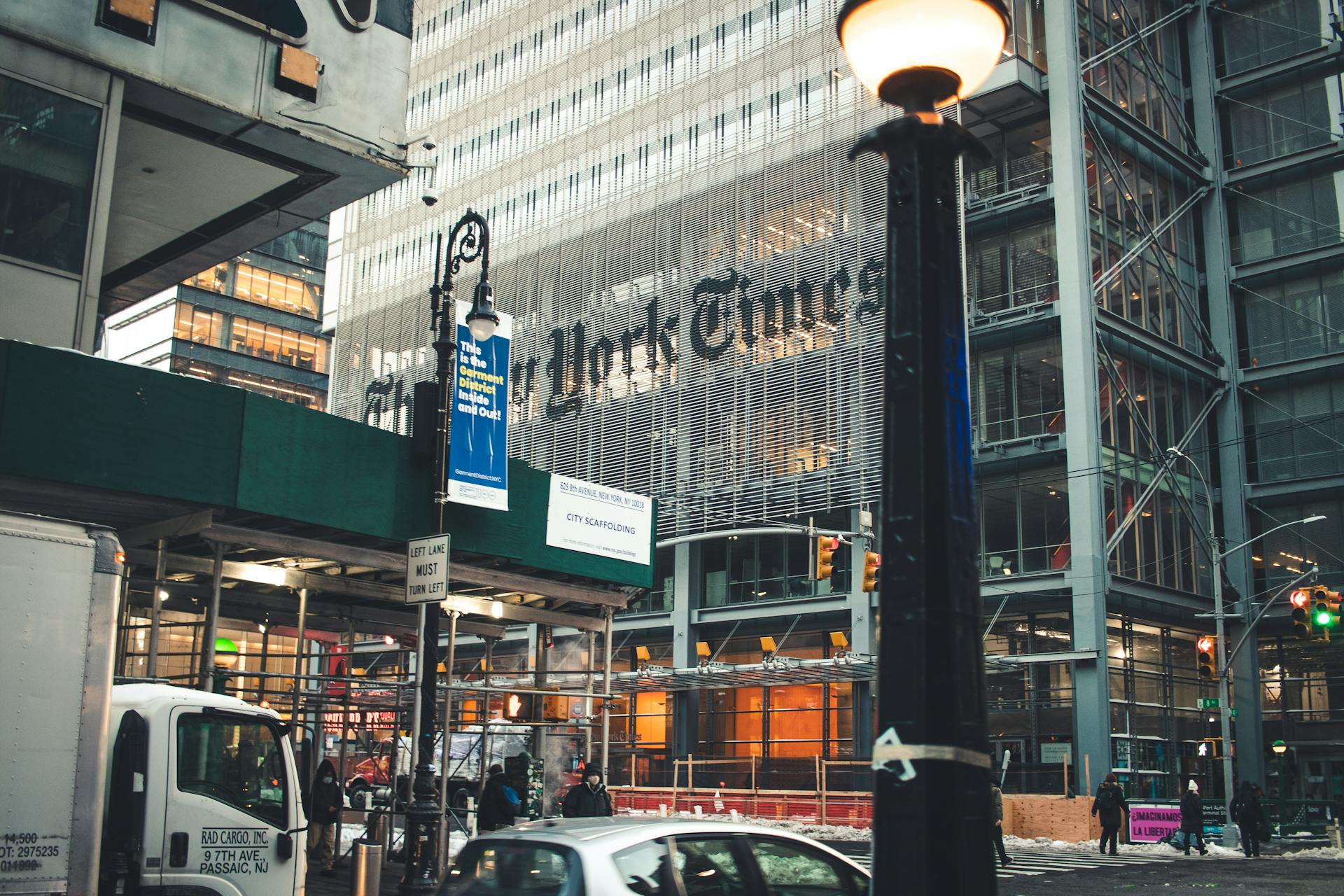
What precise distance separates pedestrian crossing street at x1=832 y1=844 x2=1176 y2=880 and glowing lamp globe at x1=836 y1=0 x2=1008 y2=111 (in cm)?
2055

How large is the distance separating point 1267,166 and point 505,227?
32325mm

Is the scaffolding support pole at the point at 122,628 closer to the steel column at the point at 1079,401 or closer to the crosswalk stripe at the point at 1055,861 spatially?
the crosswalk stripe at the point at 1055,861

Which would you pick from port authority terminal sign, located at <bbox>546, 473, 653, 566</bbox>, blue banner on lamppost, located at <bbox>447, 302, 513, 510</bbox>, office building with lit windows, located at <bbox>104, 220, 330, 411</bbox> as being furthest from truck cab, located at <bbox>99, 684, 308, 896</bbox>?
office building with lit windows, located at <bbox>104, 220, 330, 411</bbox>

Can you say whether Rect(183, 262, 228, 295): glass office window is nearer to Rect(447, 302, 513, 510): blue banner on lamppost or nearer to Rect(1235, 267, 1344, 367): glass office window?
Rect(1235, 267, 1344, 367): glass office window

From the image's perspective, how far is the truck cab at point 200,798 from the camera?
9.80m

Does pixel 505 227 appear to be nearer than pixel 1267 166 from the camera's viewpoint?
No

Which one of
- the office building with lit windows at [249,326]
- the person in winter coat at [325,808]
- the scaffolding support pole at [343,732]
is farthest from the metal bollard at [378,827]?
the office building with lit windows at [249,326]

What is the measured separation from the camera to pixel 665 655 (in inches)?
1932

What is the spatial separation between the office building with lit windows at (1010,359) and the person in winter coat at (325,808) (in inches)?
877

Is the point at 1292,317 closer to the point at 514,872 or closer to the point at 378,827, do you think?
the point at 378,827

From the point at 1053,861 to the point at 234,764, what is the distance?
2122 cm

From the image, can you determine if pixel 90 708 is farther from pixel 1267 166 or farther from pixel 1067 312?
pixel 1267 166

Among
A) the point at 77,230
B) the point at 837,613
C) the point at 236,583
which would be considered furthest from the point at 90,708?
the point at 837,613

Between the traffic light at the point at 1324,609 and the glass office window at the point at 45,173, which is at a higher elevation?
the glass office window at the point at 45,173
